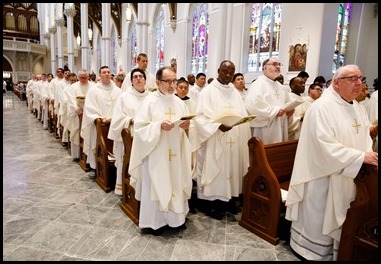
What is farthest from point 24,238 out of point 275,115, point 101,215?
point 275,115

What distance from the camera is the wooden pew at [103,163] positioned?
457 cm

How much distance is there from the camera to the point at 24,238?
3.10 m

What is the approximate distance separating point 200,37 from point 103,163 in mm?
10649

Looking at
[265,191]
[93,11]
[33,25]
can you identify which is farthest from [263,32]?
[33,25]

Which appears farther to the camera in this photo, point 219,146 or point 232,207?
point 232,207

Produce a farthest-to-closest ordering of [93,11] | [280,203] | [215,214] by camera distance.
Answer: [93,11] < [215,214] < [280,203]

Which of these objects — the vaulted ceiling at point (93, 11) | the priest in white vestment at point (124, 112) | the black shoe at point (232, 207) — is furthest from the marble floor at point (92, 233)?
the vaulted ceiling at point (93, 11)

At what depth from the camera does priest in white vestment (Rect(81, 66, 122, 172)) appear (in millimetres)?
Answer: 5035

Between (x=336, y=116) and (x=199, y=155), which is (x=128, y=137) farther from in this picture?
(x=336, y=116)

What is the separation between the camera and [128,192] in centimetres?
379

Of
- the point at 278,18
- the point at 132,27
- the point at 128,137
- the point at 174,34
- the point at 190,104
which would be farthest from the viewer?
the point at 132,27

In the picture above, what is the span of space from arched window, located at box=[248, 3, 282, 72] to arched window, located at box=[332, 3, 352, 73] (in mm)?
1947

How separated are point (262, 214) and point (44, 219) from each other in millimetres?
2656

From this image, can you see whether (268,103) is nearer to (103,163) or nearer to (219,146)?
(219,146)
